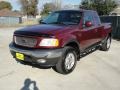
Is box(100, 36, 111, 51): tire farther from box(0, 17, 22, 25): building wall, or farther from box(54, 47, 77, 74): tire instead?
box(0, 17, 22, 25): building wall

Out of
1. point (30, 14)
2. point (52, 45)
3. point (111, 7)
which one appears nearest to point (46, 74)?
point (52, 45)

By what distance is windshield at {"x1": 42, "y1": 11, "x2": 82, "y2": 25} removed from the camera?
719 cm

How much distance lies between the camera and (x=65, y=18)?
292 inches

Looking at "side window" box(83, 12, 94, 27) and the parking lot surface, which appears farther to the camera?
"side window" box(83, 12, 94, 27)

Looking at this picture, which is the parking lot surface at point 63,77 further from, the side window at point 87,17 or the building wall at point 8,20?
the building wall at point 8,20

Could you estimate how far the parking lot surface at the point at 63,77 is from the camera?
5496 millimetres

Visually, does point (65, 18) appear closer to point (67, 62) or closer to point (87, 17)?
point (87, 17)

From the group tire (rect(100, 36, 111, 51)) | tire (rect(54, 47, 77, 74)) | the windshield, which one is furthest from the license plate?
tire (rect(100, 36, 111, 51))

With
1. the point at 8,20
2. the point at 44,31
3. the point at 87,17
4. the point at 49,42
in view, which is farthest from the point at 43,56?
the point at 8,20

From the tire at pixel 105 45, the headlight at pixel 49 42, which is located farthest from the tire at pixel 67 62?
the tire at pixel 105 45

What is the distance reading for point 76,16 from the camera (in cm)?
735

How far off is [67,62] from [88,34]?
63.8 inches

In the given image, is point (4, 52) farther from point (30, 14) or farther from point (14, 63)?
point (30, 14)

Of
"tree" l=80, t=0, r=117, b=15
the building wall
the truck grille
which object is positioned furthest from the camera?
the building wall
